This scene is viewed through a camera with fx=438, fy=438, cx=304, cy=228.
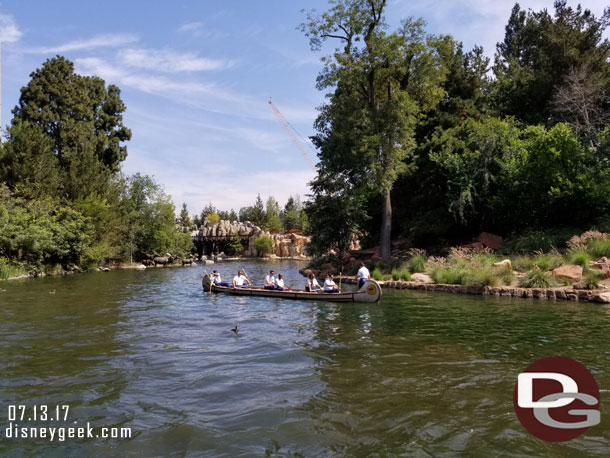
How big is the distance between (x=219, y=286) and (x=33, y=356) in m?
13.8

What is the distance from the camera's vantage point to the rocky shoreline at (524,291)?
679 inches

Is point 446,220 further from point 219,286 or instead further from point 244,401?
point 244,401

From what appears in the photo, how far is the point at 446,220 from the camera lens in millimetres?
31812

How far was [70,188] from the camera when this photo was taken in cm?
4222

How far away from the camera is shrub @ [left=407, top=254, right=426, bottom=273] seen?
26.0 meters

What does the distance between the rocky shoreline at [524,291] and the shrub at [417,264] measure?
2.53 meters

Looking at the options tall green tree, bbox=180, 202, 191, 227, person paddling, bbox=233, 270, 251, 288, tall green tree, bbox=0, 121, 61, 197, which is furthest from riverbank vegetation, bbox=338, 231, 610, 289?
tall green tree, bbox=180, 202, 191, 227

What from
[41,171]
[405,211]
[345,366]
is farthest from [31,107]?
[345,366]

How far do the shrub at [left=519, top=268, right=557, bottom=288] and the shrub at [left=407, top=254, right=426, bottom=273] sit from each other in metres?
6.73

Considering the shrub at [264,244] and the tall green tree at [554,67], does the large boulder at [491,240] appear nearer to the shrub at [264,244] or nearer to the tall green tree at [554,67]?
the tall green tree at [554,67]

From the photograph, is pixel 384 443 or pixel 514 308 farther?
pixel 514 308

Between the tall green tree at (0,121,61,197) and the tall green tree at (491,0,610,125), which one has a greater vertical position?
the tall green tree at (491,0,610,125)

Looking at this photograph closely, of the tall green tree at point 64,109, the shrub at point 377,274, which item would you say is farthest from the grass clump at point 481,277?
the tall green tree at point 64,109

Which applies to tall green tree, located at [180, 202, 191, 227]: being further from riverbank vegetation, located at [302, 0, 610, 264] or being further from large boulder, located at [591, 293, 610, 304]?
large boulder, located at [591, 293, 610, 304]
